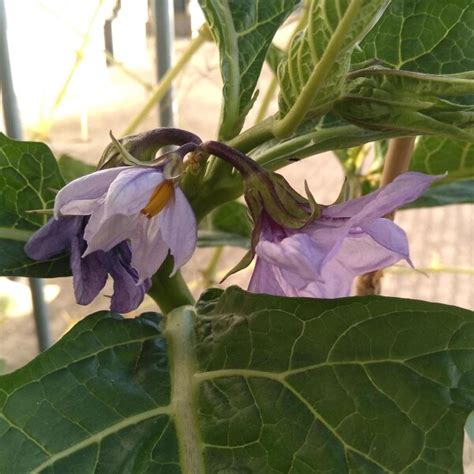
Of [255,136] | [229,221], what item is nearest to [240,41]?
[255,136]

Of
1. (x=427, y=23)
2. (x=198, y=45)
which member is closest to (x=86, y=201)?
(x=427, y=23)

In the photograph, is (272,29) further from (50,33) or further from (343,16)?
(50,33)

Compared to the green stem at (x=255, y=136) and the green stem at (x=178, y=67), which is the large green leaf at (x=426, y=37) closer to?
the green stem at (x=255, y=136)

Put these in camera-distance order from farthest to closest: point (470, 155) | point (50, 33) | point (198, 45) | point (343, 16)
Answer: point (50, 33)
point (198, 45)
point (470, 155)
point (343, 16)

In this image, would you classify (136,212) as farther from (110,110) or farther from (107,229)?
(110,110)

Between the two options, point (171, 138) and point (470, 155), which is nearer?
point (171, 138)

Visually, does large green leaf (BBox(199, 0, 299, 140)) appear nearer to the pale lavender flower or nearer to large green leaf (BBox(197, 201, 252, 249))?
the pale lavender flower

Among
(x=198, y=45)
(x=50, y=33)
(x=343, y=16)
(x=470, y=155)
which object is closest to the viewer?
(x=343, y=16)
